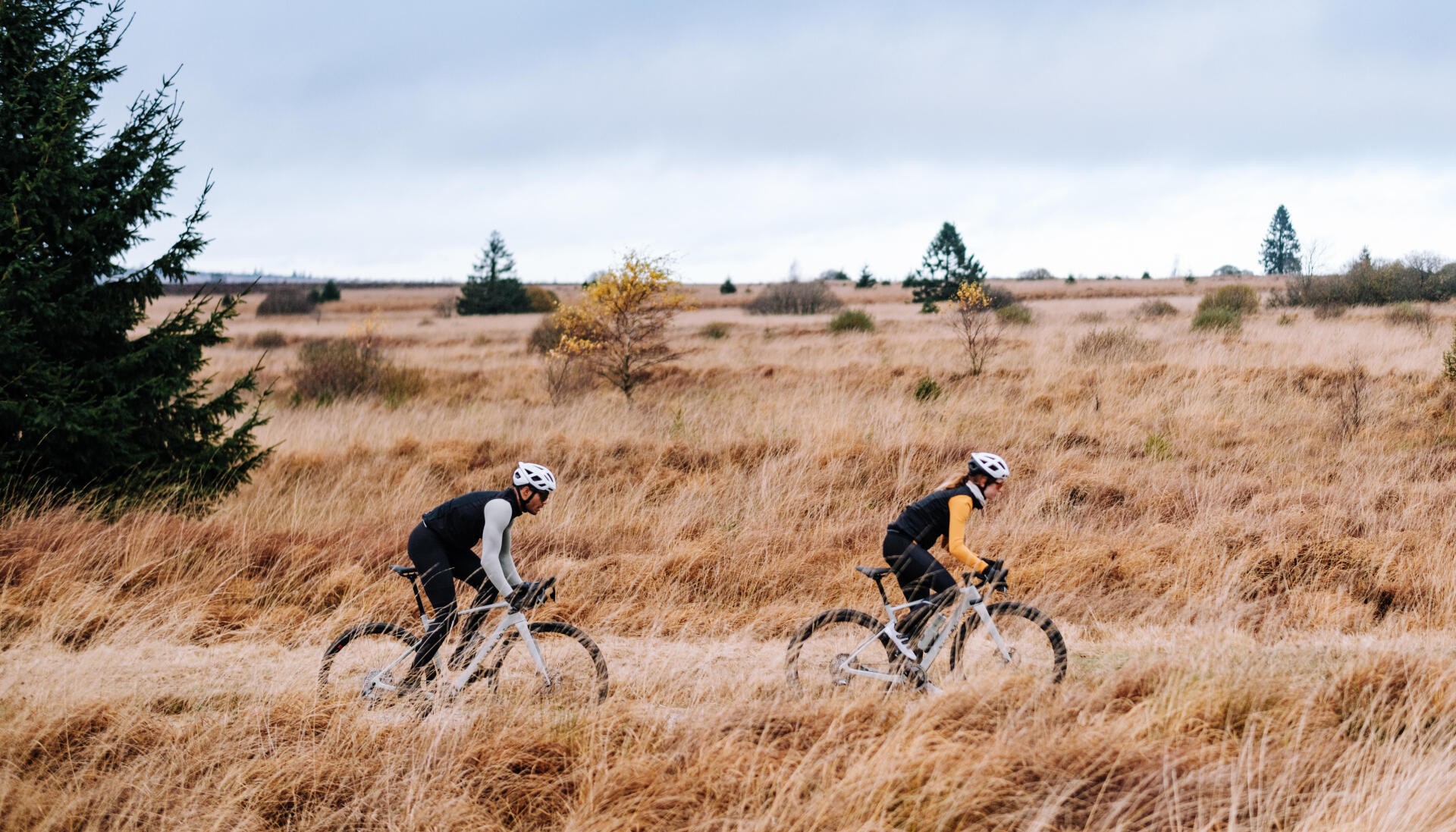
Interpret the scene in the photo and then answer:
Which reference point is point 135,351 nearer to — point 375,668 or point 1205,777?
point 375,668

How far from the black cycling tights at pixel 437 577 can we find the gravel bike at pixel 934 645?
196 cm

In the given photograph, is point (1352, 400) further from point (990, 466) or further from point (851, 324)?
point (851, 324)

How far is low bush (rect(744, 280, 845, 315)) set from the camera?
147ft

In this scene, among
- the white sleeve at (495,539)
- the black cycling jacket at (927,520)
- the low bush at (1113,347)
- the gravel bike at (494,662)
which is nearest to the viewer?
the white sleeve at (495,539)

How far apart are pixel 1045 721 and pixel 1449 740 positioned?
6.08ft

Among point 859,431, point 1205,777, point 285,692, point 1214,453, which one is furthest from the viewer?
point 859,431

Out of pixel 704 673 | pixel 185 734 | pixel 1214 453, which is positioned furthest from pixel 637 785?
pixel 1214 453

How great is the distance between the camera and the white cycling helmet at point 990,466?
5.06m

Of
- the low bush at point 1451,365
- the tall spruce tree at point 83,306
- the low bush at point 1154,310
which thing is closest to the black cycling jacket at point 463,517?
the tall spruce tree at point 83,306

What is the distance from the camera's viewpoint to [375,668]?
5168 mm

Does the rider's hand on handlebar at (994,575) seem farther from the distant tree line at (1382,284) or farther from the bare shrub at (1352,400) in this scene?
the distant tree line at (1382,284)

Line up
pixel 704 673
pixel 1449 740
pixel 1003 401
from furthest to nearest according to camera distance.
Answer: pixel 1003 401 → pixel 704 673 → pixel 1449 740

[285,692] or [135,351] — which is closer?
[285,692]

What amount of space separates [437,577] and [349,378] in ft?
48.9
